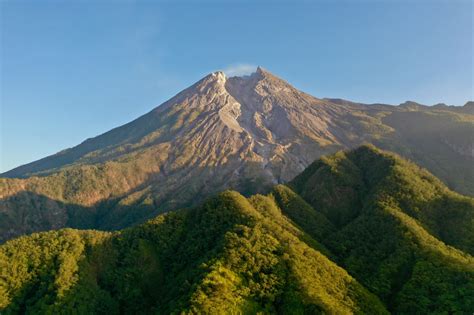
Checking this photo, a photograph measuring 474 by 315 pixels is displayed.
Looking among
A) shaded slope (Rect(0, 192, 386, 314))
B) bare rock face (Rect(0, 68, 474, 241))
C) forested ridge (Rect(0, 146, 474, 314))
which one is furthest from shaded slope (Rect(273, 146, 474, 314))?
bare rock face (Rect(0, 68, 474, 241))

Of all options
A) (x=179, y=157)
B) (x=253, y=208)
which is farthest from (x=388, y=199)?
(x=179, y=157)

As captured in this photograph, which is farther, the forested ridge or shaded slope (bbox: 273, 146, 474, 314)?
shaded slope (bbox: 273, 146, 474, 314)

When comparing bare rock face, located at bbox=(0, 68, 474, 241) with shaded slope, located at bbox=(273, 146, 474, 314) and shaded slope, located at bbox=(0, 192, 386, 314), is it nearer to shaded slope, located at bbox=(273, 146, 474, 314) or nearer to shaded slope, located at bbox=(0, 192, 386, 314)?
shaded slope, located at bbox=(273, 146, 474, 314)

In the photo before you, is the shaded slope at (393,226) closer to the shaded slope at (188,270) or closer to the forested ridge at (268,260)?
the forested ridge at (268,260)

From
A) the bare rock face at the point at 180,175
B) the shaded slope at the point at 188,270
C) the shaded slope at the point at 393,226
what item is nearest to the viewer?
the shaded slope at the point at 188,270

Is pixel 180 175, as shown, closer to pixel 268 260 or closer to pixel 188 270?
pixel 188 270

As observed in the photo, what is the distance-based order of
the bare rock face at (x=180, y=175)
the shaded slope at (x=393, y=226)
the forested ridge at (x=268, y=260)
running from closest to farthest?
the forested ridge at (x=268, y=260), the shaded slope at (x=393, y=226), the bare rock face at (x=180, y=175)

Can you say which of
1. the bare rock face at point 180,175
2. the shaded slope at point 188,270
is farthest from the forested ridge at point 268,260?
the bare rock face at point 180,175

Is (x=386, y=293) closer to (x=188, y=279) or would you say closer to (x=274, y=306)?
(x=274, y=306)

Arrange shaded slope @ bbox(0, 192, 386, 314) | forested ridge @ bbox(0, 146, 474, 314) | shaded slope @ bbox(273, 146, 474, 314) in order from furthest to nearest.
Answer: shaded slope @ bbox(273, 146, 474, 314) → forested ridge @ bbox(0, 146, 474, 314) → shaded slope @ bbox(0, 192, 386, 314)
